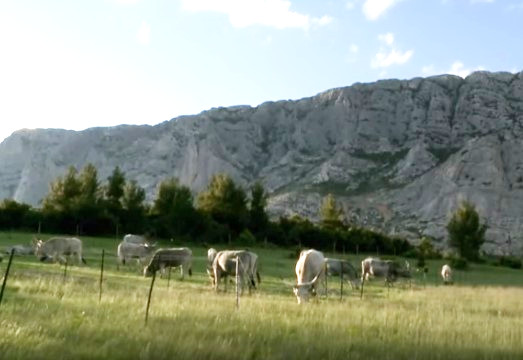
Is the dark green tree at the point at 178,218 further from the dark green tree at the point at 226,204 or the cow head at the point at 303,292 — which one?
the cow head at the point at 303,292

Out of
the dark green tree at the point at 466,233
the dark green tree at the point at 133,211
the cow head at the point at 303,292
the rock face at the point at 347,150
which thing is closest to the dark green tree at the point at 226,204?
the dark green tree at the point at 133,211

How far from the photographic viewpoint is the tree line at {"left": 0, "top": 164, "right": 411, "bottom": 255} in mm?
60344

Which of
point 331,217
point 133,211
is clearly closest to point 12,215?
point 133,211

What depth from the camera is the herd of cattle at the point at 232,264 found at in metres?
22.5

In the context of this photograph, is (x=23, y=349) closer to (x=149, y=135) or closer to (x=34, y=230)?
(x=34, y=230)

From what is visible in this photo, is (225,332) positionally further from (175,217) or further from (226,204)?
(226,204)

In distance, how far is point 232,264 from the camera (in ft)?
81.4

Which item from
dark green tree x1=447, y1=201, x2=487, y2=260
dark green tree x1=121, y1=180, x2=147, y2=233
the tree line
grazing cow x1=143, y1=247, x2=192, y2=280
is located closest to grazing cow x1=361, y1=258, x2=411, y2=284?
grazing cow x1=143, y1=247, x2=192, y2=280

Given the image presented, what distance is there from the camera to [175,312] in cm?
1192

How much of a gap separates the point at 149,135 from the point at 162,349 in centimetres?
16549

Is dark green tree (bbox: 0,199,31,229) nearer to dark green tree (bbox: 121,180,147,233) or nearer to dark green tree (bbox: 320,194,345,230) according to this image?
dark green tree (bbox: 121,180,147,233)

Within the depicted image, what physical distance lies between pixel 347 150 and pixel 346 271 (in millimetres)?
127324

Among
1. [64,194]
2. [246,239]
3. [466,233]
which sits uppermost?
[64,194]

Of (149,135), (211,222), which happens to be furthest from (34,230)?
(149,135)
